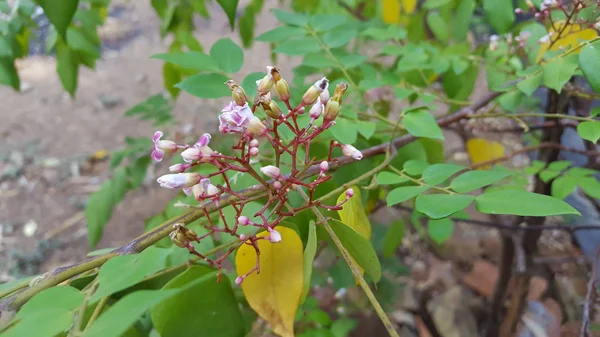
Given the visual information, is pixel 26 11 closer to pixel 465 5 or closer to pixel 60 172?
pixel 465 5

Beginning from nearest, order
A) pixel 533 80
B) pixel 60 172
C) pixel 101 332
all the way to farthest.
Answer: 1. pixel 101 332
2. pixel 533 80
3. pixel 60 172

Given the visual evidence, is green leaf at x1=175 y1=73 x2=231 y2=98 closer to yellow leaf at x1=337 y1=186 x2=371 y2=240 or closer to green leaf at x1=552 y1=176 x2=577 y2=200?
yellow leaf at x1=337 y1=186 x2=371 y2=240

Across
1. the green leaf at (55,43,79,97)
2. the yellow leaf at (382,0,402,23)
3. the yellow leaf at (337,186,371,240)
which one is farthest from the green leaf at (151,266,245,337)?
the yellow leaf at (382,0,402,23)

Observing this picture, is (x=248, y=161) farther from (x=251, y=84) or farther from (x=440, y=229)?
(x=440, y=229)

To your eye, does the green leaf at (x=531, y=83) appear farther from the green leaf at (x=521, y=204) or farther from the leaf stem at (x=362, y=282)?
the leaf stem at (x=362, y=282)

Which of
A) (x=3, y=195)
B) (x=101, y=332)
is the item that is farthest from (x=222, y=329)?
(x=3, y=195)
